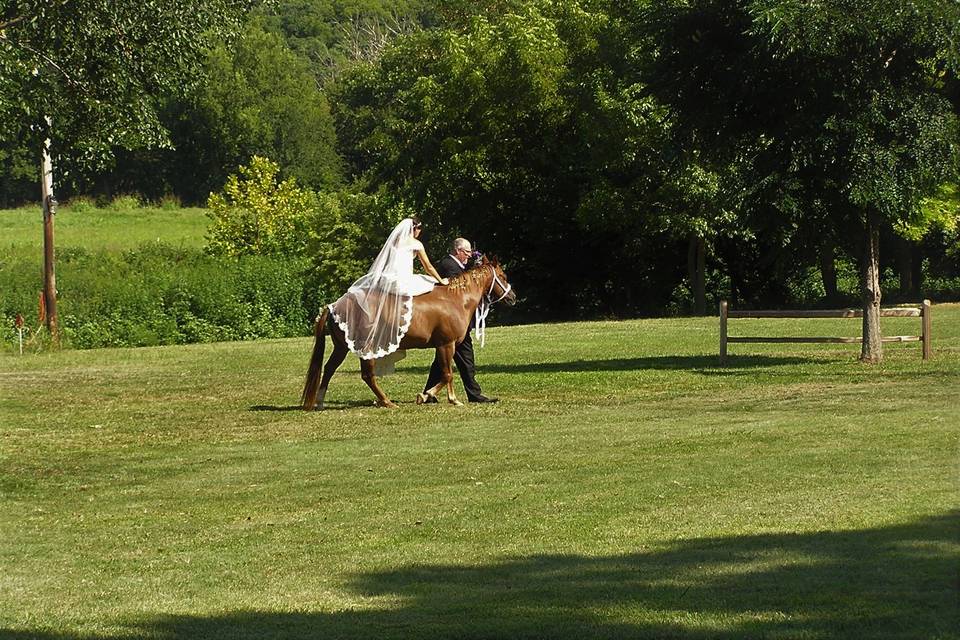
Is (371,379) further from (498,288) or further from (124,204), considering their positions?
(124,204)

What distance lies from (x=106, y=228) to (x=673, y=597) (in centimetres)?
8021

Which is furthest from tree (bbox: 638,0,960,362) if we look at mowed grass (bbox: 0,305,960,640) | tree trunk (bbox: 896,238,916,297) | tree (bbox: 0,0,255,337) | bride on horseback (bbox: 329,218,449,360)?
tree trunk (bbox: 896,238,916,297)

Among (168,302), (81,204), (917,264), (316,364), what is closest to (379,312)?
(316,364)

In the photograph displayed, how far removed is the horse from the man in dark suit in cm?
20

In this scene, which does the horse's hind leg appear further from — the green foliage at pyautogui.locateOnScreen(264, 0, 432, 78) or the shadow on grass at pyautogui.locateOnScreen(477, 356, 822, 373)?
the green foliage at pyautogui.locateOnScreen(264, 0, 432, 78)

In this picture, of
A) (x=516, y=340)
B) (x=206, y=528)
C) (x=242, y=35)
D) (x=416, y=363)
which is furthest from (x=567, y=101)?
(x=206, y=528)

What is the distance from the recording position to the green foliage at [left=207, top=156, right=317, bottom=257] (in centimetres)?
6994

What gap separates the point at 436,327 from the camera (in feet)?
69.6

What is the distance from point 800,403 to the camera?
20.9 meters

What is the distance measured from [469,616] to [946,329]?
31.8 metres

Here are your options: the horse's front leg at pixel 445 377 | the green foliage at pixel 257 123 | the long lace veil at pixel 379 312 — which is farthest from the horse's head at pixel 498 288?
the green foliage at pixel 257 123

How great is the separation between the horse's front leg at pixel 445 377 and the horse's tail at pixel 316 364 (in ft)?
5.21

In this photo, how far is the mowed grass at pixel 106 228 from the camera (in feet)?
247

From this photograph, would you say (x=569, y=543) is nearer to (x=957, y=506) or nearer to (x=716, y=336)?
(x=957, y=506)
